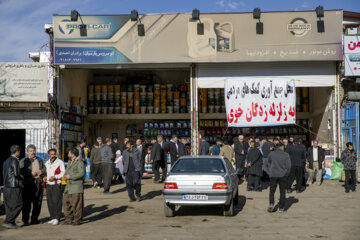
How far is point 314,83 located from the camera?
1822cm

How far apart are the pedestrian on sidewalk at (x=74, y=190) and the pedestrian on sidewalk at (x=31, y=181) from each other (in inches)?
25.4

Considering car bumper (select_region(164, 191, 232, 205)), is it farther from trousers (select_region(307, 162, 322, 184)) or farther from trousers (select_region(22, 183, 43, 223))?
trousers (select_region(307, 162, 322, 184))

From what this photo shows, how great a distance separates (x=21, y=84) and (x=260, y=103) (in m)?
9.78

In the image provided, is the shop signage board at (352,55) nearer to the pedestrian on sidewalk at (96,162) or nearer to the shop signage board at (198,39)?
the shop signage board at (198,39)

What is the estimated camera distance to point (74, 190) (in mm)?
9383

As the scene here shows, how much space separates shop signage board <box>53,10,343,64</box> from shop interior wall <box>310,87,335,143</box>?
2406 mm

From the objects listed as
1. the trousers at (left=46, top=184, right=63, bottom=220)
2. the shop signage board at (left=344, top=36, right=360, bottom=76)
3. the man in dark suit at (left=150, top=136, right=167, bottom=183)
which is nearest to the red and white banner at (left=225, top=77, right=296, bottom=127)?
the shop signage board at (left=344, top=36, right=360, bottom=76)

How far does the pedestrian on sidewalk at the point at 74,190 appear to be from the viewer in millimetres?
9383

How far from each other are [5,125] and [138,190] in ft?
26.8

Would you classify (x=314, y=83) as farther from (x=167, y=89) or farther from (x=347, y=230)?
(x=347, y=230)

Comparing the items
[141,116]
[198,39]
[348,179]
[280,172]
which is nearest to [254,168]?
[348,179]

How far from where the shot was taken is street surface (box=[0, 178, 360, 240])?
8180 millimetres

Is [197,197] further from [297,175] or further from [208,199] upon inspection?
[297,175]

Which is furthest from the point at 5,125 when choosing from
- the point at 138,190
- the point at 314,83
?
the point at 314,83
